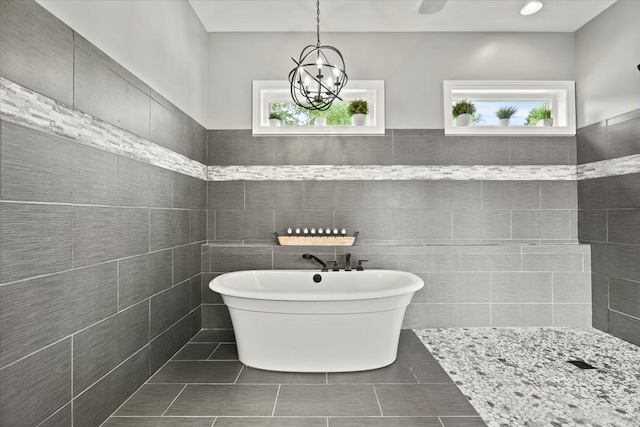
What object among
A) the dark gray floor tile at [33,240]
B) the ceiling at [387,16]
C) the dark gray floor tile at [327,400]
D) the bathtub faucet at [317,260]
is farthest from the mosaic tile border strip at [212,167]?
the dark gray floor tile at [327,400]

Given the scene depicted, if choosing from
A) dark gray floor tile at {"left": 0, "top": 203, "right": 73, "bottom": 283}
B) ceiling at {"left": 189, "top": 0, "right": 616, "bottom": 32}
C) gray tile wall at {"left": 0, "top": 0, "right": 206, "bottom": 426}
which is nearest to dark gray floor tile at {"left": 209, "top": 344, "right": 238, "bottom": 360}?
gray tile wall at {"left": 0, "top": 0, "right": 206, "bottom": 426}

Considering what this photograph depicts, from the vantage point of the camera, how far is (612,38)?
10.6ft

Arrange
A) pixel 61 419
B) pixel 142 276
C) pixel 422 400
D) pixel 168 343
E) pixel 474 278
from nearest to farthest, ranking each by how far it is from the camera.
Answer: pixel 61 419
pixel 422 400
pixel 142 276
pixel 168 343
pixel 474 278

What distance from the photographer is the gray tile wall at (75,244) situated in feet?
4.56

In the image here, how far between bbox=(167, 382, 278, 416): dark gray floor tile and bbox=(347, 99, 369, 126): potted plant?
101 inches

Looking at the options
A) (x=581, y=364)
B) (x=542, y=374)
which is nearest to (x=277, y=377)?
(x=542, y=374)

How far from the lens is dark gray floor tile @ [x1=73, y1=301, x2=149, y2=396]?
1.74 meters

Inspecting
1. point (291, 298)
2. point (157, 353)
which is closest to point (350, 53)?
point (291, 298)

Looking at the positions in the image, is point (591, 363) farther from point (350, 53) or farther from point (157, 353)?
point (350, 53)

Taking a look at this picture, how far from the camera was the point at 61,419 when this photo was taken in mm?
1625

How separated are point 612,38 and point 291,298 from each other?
144 inches

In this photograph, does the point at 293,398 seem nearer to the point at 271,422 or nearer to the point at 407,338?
the point at 271,422

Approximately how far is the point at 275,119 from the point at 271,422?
9.14 ft

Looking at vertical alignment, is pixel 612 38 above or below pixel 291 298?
above
